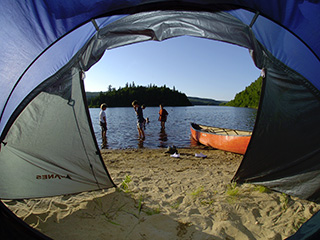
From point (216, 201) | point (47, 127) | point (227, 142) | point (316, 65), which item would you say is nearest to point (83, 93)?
point (47, 127)

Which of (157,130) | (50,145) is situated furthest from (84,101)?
(157,130)

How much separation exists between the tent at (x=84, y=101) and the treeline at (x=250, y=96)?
116 metres

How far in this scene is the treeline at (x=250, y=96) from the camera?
11522 cm

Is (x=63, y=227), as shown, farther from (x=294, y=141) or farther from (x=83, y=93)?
(x=294, y=141)

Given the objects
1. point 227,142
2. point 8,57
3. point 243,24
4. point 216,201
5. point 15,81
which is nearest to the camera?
point 8,57

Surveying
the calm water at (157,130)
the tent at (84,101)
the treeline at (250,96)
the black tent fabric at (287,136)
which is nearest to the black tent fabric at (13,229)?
the tent at (84,101)

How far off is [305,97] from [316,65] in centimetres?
57

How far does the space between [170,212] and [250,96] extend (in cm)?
13661

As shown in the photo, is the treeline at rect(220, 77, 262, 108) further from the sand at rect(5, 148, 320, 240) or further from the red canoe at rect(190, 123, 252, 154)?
the sand at rect(5, 148, 320, 240)

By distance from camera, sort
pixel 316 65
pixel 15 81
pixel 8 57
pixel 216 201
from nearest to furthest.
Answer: pixel 8 57
pixel 15 81
pixel 316 65
pixel 216 201

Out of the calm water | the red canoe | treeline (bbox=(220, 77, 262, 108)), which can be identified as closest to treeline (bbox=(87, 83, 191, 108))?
treeline (bbox=(220, 77, 262, 108))

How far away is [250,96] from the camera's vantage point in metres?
126

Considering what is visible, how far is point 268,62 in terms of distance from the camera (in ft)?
11.6

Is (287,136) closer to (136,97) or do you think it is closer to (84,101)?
(84,101)
